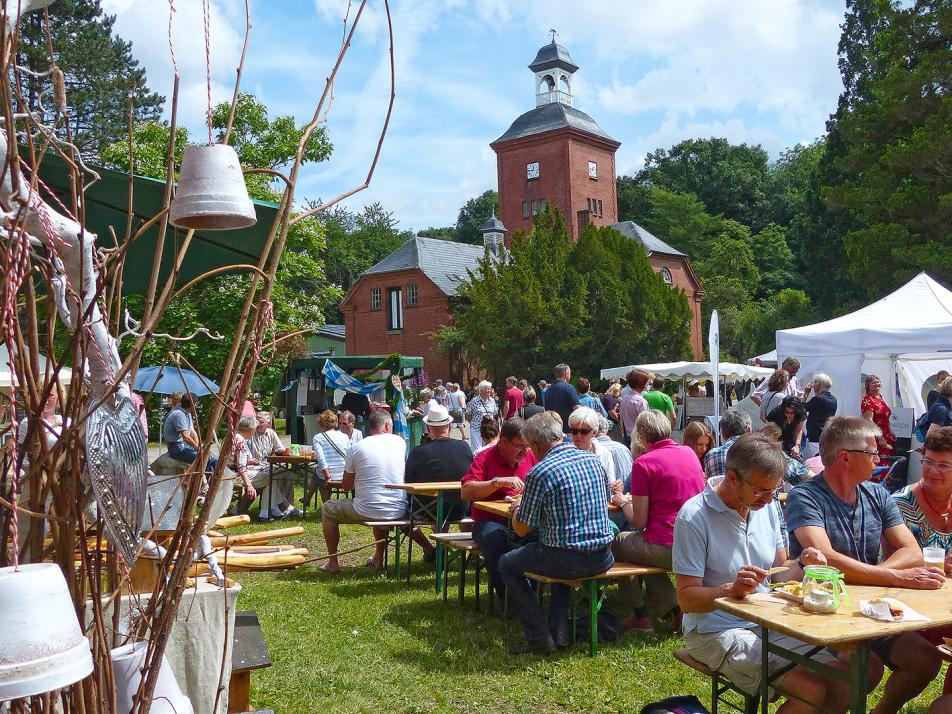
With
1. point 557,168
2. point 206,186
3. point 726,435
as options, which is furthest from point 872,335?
point 557,168

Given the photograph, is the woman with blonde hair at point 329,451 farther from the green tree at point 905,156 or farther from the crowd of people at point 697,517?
the green tree at point 905,156

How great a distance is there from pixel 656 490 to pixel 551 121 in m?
50.3

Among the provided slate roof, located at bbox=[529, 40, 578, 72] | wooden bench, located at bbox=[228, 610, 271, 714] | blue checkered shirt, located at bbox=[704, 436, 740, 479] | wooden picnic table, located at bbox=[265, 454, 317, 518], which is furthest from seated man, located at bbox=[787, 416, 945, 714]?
slate roof, located at bbox=[529, 40, 578, 72]

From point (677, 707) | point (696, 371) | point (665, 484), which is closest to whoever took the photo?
point (677, 707)

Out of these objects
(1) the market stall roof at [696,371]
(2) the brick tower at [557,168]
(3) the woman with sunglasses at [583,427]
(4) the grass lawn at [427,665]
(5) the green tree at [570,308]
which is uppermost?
(2) the brick tower at [557,168]

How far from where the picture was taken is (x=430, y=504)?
7.50 meters

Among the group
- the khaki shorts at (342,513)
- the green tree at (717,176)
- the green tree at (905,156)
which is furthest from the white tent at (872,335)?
the green tree at (717,176)

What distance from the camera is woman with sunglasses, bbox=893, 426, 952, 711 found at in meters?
4.15

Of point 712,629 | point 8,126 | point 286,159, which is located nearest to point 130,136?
point 8,126

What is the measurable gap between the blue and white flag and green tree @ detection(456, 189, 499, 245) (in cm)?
5941

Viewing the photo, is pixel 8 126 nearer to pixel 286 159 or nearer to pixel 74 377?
pixel 74 377

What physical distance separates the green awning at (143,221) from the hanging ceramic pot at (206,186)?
1986 millimetres

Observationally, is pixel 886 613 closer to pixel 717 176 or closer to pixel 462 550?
pixel 462 550

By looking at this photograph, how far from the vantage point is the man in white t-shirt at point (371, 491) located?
768cm
